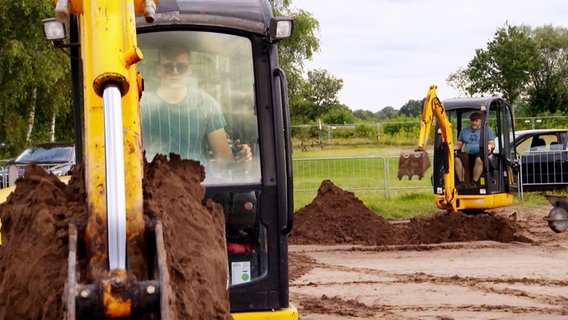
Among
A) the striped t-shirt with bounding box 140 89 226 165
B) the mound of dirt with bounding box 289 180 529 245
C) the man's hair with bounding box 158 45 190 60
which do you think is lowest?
the mound of dirt with bounding box 289 180 529 245

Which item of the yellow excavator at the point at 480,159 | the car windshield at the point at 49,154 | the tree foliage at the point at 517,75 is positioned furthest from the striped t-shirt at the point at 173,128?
the tree foliage at the point at 517,75

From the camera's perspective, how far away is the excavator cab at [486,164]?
18922mm

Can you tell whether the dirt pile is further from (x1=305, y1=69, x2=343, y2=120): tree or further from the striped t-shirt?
(x1=305, y1=69, x2=343, y2=120): tree

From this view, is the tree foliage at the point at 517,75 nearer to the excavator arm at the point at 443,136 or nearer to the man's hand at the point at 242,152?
the excavator arm at the point at 443,136

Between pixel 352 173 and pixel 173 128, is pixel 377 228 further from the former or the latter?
pixel 173 128

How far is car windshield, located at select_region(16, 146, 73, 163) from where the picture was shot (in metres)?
23.5

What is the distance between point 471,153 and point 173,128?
1366 centimetres

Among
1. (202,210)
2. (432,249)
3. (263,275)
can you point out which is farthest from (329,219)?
(202,210)

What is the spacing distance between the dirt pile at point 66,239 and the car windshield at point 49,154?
19.2 m

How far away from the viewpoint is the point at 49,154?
78.7 feet

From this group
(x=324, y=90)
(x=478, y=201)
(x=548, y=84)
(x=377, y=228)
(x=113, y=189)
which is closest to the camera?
(x=113, y=189)

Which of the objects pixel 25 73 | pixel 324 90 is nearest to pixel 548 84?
pixel 324 90

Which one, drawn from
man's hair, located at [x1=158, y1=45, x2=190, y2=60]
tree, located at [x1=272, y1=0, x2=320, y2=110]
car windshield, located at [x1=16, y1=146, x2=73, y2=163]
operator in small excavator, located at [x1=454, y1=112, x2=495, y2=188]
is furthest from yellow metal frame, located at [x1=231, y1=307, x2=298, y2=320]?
tree, located at [x1=272, y1=0, x2=320, y2=110]

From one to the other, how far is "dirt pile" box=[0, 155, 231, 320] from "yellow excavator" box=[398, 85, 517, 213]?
45.7ft
